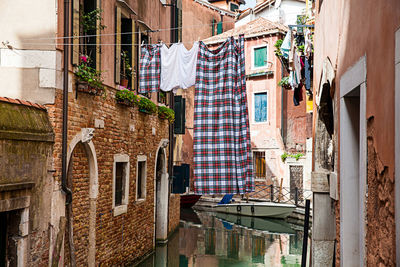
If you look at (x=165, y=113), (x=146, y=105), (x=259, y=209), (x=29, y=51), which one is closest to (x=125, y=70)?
(x=146, y=105)

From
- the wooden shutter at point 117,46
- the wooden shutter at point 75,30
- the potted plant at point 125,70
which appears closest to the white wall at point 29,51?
the wooden shutter at point 75,30

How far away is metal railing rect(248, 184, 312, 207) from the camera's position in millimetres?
22281

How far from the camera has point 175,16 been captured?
1559 cm

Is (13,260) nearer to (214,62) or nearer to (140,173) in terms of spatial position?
(214,62)

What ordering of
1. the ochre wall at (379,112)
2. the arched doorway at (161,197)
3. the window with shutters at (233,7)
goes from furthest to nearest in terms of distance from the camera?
the window with shutters at (233,7)
the arched doorway at (161,197)
the ochre wall at (379,112)

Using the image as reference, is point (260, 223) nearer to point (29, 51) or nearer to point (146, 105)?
point (146, 105)

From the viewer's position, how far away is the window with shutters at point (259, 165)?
2500 centimetres

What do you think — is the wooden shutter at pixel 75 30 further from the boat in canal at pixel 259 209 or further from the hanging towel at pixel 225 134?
the boat in canal at pixel 259 209

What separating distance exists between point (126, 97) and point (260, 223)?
11819 mm

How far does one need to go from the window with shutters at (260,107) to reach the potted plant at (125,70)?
583 inches

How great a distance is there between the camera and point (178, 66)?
363 inches

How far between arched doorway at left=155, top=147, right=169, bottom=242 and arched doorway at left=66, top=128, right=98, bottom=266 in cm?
509

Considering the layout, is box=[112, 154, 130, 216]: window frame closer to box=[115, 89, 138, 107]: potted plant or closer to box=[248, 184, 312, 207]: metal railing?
box=[115, 89, 138, 107]: potted plant

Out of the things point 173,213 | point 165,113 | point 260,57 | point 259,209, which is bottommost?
point 259,209
